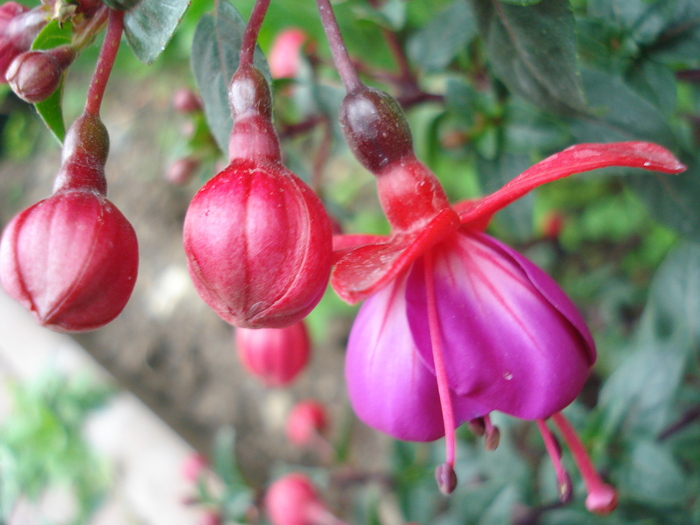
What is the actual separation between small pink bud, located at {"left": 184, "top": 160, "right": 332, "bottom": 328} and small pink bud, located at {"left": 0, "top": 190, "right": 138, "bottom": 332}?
0.15 ft

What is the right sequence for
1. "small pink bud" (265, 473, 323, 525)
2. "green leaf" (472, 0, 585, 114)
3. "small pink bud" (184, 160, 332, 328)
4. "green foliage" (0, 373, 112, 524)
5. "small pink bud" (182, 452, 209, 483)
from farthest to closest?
"green foliage" (0, 373, 112, 524)
"small pink bud" (182, 452, 209, 483)
"small pink bud" (265, 473, 323, 525)
"green leaf" (472, 0, 585, 114)
"small pink bud" (184, 160, 332, 328)

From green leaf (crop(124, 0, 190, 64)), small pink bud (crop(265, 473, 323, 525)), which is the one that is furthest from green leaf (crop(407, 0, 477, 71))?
small pink bud (crop(265, 473, 323, 525))

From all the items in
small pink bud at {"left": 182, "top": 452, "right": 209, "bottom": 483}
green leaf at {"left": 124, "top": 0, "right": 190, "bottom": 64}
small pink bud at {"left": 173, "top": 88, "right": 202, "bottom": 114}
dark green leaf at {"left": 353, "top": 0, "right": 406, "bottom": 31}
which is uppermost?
green leaf at {"left": 124, "top": 0, "right": 190, "bottom": 64}

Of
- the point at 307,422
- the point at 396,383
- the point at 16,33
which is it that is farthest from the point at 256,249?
the point at 307,422

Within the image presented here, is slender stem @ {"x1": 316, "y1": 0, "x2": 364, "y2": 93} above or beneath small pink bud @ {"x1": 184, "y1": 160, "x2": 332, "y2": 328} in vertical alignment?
above

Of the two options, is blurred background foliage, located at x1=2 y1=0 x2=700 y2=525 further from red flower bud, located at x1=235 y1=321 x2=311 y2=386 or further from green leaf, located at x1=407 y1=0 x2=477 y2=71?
red flower bud, located at x1=235 y1=321 x2=311 y2=386

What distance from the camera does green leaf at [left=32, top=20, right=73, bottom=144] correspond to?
1.11 feet

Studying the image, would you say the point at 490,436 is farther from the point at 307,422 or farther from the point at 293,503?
the point at 307,422

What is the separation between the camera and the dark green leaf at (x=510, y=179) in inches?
23.5

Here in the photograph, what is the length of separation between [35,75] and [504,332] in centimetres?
29

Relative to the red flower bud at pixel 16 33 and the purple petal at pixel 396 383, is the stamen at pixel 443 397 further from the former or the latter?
the red flower bud at pixel 16 33

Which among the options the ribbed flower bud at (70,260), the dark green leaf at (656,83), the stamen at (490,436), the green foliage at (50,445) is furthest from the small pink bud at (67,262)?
the green foliage at (50,445)

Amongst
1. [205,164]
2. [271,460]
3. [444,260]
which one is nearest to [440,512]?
[271,460]

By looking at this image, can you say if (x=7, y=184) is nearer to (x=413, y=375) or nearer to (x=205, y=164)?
(x=205, y=164)
